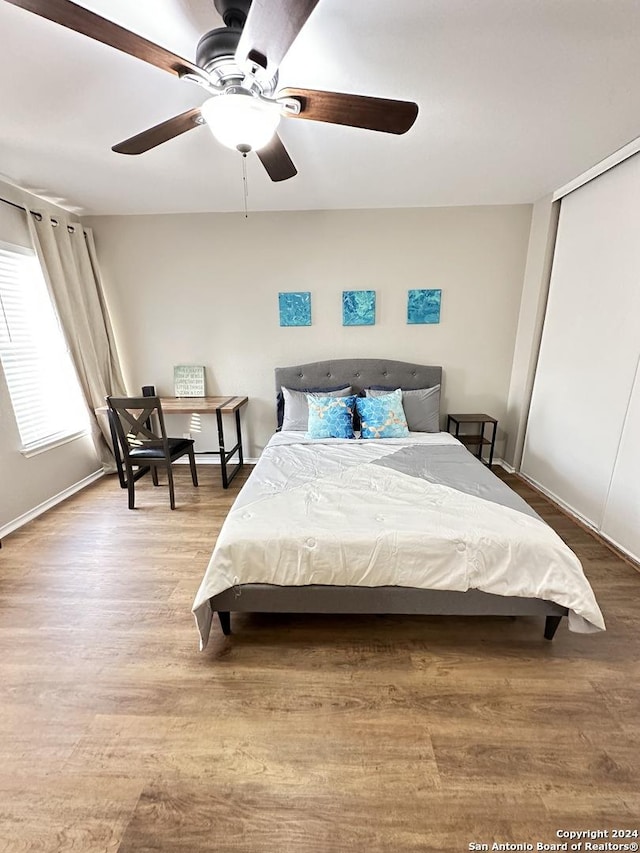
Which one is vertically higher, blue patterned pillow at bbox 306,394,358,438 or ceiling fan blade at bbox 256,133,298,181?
ceiling fan blade at bbox 256,133,298,181

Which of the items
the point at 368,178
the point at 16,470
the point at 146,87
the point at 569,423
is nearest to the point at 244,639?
the point at 16,470

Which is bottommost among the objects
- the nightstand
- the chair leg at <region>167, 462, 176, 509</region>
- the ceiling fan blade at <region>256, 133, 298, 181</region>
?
the chair leg at <region>167, 462, 176, 509</region>

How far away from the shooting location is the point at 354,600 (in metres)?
1.61

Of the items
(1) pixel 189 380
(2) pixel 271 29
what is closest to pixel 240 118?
(2) pixel 271 29

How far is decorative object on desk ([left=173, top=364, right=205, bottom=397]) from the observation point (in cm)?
372

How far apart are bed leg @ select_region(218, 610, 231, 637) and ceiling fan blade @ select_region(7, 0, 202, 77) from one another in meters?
2.16

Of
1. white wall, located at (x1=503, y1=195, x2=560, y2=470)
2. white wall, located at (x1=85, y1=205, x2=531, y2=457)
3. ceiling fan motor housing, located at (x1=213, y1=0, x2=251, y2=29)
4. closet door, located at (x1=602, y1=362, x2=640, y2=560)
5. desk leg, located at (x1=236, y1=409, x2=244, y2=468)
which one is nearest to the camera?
ceiling fan motor housing, located at (x1=213, y1=0, x2=251, y2=29)

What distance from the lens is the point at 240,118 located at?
125 cm

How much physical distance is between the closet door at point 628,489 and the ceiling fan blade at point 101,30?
290 centimetres

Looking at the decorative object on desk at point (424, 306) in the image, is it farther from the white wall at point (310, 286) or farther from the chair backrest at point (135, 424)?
the chair backrest at point (135, 424)

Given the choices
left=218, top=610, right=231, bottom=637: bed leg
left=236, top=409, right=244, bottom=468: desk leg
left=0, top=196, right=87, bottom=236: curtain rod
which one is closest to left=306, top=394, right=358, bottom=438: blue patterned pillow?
left=236, top=409, right=244, bottom=468: desk leg

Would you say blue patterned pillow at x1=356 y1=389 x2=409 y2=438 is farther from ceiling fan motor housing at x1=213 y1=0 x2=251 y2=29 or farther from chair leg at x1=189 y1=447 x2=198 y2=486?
ceiling fan motor housing at x1=213 y1=0 x2=251 y2=29

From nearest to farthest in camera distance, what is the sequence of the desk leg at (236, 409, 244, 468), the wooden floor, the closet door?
the wooden floor, the closet door, the desk leg at (236, 409, 244, 468)

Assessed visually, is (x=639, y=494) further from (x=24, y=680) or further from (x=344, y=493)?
(x=24, y=680)
